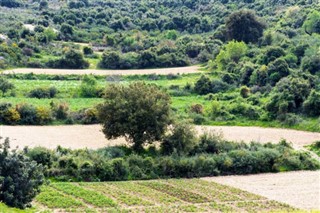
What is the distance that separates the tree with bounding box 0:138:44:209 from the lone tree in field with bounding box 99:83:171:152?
16.6 meters

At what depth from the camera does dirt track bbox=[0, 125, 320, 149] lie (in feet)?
194

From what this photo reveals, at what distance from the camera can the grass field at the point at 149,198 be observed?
137ft

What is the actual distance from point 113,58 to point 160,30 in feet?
112

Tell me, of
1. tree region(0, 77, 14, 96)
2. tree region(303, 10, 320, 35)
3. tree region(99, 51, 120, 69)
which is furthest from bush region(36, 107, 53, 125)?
→ tree region(303, 10, 320, 35)

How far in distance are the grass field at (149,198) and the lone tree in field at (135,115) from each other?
7340 millimetres

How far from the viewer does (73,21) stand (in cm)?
12794

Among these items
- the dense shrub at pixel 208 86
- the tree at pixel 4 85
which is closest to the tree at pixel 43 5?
the tree at pixel 4 85

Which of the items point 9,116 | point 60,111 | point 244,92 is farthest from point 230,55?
point 9,116

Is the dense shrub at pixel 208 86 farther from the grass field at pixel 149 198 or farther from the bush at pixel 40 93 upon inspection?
the grass field at pixel 149 198

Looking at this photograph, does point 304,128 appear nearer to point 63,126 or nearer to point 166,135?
point 166,135

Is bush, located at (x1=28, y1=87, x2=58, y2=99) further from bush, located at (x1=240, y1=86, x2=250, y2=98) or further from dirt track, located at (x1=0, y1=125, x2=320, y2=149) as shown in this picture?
Result: bush, located at (x1=240, y1=86, x2=250, y2=98)

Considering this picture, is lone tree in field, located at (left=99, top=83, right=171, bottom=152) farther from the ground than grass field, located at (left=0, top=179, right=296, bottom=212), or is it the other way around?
lone tree in field, located at (left=99, top=83, right=171, bottom=152)

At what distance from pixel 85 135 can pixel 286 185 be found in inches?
868

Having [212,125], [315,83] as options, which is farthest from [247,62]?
[212,125]
